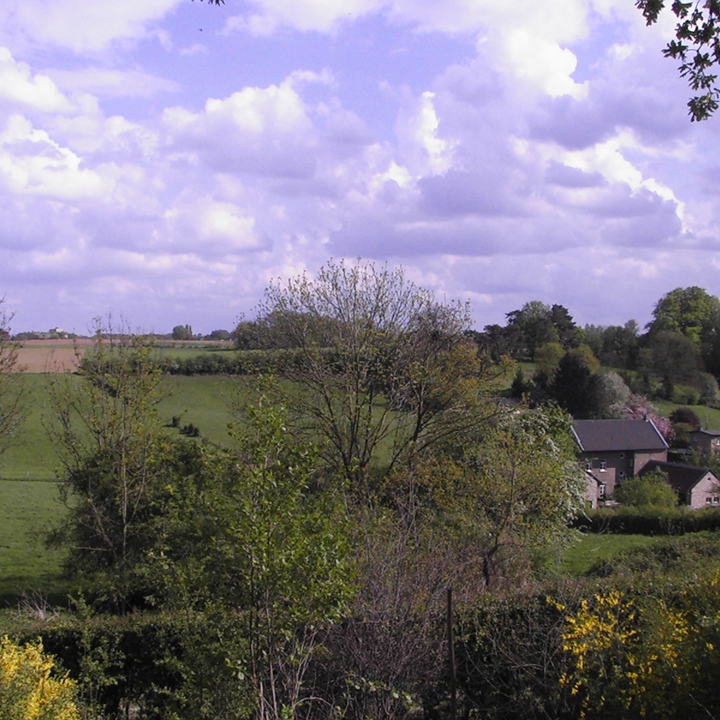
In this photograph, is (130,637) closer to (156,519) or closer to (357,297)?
(156,519)

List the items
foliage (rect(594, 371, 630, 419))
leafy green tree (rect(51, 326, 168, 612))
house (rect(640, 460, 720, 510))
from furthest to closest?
foliage (rect(594, 371, 630, 419)), house (rect(640, 460, 720, 510)), leafy green tree (rect(51, 326, 168, 612))

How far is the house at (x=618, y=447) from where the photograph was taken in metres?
56.7

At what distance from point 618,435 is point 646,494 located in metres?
16.7

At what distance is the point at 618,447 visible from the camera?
56812mm

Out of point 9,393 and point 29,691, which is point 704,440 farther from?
point 29,691

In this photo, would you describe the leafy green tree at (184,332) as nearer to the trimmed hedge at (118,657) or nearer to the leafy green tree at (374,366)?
the leafy green tree at (374,366)

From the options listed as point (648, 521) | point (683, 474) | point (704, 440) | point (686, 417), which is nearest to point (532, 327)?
point (686, 417)

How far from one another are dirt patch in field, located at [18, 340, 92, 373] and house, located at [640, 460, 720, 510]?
3706 cm

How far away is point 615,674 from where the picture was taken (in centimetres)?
898

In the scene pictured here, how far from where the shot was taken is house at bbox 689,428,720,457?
5956 cm

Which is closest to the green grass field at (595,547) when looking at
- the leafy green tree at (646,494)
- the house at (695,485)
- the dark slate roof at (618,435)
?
the leafy green tree at (646,494)

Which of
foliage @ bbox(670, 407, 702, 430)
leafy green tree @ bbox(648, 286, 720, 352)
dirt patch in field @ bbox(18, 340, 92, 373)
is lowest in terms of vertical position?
foliage @ bbox(670, 407, 702, 430)

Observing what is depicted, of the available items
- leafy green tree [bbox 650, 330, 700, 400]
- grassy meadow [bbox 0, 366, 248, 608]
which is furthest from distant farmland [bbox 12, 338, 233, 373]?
leafy green tree [bbox 650, 330, 700, 400]

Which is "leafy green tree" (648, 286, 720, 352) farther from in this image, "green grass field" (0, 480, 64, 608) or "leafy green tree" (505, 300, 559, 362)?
"green grass field" (0, 480, 64, 608)
